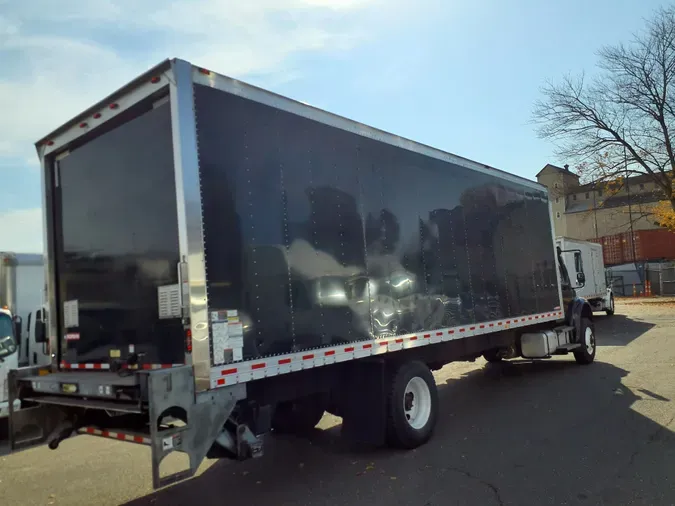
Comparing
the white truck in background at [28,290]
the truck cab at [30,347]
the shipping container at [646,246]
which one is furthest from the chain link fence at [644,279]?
the truck cab at [30,347]

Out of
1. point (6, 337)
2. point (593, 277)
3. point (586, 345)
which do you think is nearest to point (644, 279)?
point (593, 277)

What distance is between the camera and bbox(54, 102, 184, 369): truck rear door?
4531 millimetres

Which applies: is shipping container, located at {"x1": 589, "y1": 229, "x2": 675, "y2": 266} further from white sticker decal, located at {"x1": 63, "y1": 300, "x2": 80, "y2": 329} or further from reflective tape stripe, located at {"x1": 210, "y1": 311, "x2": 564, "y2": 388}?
white sticker decal, located at {"x1": 63, "y1": 300, "x2": 80, "y2": 329}

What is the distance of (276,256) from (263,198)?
531mm

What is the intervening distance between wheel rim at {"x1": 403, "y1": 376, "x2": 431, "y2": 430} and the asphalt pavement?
1.02 feet

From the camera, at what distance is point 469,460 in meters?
5.65

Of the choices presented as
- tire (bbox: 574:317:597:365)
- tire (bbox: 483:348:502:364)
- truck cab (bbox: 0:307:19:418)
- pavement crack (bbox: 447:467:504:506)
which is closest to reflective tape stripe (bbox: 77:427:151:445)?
pavement crack (bbox: 447:467:504:506)

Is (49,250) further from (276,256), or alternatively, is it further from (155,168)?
(276,256)

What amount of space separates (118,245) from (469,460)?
417cm

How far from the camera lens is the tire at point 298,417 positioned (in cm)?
602

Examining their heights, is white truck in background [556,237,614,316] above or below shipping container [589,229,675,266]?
below

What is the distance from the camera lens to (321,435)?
7133 mm

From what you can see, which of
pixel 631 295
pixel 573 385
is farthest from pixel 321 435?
pixel 631 295

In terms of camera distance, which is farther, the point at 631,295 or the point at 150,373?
the point at 631,295
